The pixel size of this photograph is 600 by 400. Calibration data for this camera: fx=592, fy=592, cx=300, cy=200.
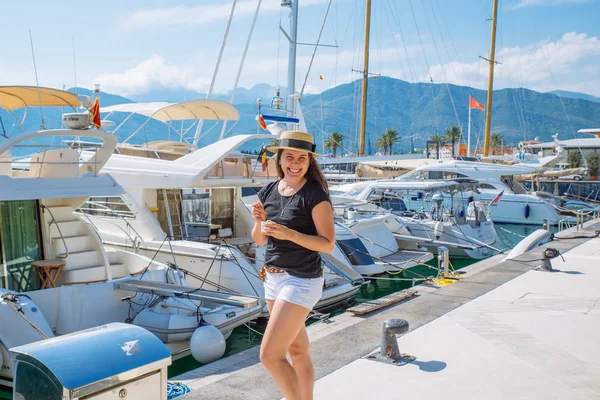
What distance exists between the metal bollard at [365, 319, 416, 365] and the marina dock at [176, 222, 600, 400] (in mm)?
94

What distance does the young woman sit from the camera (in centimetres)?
326

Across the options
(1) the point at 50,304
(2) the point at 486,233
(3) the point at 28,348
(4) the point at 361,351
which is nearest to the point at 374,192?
(2) the point at 486,233

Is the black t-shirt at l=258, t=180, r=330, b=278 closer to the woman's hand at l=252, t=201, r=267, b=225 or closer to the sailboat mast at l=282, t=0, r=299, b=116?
the woman's hand at l=252, t=201, r=267, b=225

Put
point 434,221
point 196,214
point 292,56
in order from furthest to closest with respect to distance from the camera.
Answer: point 292,56
point 434,221
point 196,214

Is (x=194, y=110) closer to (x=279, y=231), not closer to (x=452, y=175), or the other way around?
(x=279, y=231)

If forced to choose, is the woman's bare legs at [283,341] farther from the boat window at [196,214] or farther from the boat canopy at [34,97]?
the boat window at [196,214]

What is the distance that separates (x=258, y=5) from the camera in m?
21.4

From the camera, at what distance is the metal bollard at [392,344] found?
5.16 m

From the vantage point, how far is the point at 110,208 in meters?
13.3

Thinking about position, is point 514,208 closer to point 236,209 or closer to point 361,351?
point 236,209

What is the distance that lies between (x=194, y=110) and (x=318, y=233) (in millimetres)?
12465

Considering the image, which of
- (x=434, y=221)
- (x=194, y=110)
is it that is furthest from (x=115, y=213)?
(x=434, y=221)

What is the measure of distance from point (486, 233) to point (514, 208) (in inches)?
354

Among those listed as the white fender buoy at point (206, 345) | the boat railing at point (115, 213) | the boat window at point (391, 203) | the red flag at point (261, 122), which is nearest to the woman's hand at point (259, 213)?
the white fender buoy at point (206, 345)
